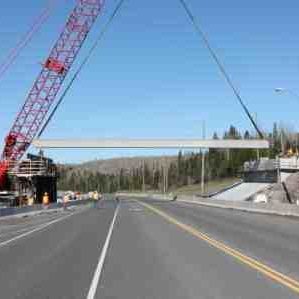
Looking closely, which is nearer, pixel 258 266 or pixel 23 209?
pixel 258 266

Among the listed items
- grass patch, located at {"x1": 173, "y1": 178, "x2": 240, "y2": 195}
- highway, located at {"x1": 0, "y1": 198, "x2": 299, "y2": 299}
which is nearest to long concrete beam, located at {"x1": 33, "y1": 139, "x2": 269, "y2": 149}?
grass patch, located at {"x1": 173, "y1": 178, "x2": 240, "y2": 195}

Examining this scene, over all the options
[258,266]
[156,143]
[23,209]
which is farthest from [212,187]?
[258,266]

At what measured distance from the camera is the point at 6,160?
78.6 meters

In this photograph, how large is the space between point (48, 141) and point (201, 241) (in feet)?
236

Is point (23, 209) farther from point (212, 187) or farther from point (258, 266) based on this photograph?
point (212, 187)

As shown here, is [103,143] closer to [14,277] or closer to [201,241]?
[201,241]

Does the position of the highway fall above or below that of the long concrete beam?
below

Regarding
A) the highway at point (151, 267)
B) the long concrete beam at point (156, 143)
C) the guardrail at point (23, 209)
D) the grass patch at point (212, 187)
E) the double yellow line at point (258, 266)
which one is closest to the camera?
the highway at point (151, 267)

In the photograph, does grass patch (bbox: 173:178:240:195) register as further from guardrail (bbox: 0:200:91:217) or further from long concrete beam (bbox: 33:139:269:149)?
guardrail (bbox: 0:200:91:217)

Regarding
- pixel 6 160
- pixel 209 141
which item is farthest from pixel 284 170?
pixel 6 160

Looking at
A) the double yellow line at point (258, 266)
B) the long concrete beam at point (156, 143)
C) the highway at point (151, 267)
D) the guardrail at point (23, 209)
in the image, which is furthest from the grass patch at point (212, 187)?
the double yellow line at point (258, 266)

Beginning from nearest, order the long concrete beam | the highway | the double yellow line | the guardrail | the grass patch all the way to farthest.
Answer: the highway < the double yellow line < the guardrail < the long concrete beam < the grass patch

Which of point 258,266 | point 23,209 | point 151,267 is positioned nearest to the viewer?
point 258,266

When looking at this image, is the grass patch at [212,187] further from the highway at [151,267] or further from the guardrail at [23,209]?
the highway at [151,267]
